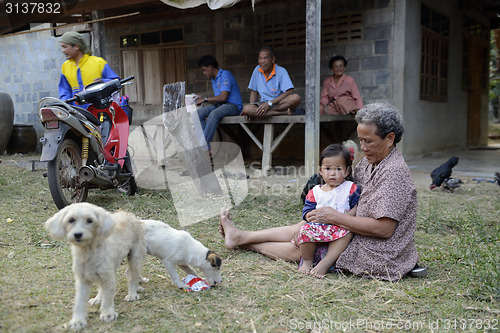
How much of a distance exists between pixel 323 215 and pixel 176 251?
2.87 ft

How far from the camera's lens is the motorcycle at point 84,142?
13.1 ft

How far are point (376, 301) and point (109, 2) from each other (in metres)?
5.98

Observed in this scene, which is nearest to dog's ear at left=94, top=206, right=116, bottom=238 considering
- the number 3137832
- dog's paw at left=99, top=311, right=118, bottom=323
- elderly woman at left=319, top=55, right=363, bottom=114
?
dog's paw at left=99, top=311, right=118, bottom=323

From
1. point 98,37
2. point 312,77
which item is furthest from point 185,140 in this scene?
point 98,37

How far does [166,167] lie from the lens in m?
7.33

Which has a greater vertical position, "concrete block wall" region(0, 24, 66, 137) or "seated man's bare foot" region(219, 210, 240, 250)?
"concrete block wall" region(0, 24, 66, 137)

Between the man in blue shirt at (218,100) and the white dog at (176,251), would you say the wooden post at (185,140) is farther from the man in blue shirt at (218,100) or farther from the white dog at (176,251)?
the white dog at (176,251)

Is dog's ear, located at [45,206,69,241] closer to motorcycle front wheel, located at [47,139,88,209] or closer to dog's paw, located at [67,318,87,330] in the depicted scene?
dog's paw, located at [67,318,87,330]

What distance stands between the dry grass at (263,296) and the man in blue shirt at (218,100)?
327 cm

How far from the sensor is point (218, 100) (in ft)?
22.5

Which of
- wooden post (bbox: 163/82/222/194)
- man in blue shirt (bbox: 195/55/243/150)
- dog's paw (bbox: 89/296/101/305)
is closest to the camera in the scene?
dog's paw (bbox: 89/296/101/305)

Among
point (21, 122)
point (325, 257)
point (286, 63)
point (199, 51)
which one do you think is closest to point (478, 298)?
point (325, 257)

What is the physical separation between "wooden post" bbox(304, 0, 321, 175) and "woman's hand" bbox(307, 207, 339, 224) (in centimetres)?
300

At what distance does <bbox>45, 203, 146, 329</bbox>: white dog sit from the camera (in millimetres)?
1959
